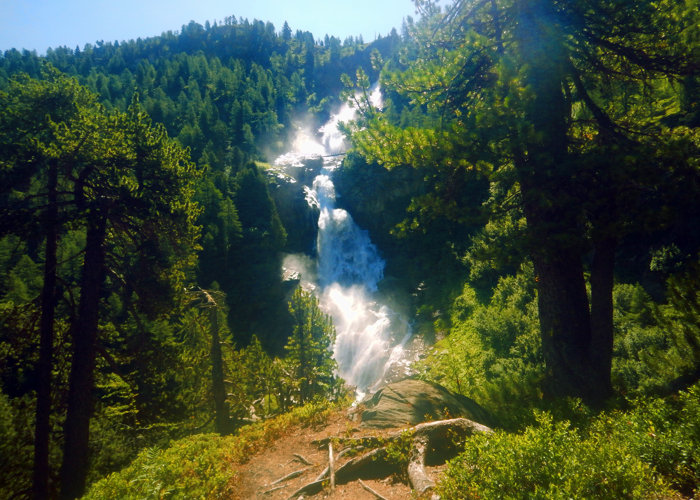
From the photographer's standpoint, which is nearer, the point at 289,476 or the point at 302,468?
the point at 289,476

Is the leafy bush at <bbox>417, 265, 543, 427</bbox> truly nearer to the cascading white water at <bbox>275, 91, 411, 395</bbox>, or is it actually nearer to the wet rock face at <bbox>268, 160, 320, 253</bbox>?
the cascading white water at <bbox>275, 91, 411, 395</bbox>

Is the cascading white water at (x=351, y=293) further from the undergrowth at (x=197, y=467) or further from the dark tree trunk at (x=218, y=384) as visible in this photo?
the undergrowth at (x=197, y=467)

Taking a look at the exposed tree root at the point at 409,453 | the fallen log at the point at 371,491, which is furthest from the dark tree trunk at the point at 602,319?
the fallen log at the point at 371,491

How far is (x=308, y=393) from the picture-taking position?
16.1 meters

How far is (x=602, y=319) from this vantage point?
6668 millimetres

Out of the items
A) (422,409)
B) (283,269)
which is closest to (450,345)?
(422,409)

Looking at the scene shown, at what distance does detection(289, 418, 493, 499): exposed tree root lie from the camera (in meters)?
5.99

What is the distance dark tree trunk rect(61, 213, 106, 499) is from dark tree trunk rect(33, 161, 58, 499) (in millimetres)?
548

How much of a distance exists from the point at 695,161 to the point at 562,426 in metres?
4.89

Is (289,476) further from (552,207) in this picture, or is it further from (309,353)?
(309,353)

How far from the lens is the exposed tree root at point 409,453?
5.99m

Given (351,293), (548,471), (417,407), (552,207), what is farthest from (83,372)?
(351,293)

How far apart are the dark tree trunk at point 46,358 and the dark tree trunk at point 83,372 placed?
1.80 ft

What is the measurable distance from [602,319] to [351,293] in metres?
30.5
